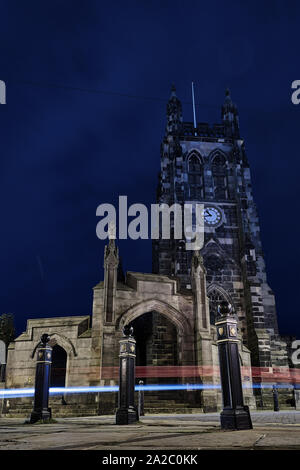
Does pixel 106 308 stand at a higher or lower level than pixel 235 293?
lower

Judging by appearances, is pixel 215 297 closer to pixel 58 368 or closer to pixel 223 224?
pixel 223 224

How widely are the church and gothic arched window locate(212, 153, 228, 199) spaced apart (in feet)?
0.30

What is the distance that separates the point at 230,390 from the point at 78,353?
11745 millimetres

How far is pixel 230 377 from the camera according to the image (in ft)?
20.5

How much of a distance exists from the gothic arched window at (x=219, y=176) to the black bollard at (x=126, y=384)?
24.6m

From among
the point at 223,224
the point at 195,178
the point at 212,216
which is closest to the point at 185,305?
the point at 223,224

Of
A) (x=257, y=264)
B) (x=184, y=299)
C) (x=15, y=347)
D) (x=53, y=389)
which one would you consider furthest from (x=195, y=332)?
(x=257, y=264)

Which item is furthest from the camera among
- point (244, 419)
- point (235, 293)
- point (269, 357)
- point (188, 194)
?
point (188, 194)

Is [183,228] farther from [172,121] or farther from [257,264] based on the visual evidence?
[172,121]

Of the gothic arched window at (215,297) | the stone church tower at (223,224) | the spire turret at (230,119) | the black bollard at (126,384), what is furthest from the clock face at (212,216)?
the black bollard at (126,384)

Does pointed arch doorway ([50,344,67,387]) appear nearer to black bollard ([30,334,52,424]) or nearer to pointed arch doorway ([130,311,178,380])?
pointed arch doorway ([130,311,178,380])

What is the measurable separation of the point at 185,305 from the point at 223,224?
1376 centimetres

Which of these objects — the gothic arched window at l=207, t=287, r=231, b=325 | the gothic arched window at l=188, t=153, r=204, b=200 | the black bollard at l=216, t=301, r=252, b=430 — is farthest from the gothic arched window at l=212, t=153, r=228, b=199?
the black bollard at l=216, t=301, r=252, b=430

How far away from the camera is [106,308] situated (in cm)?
1666
